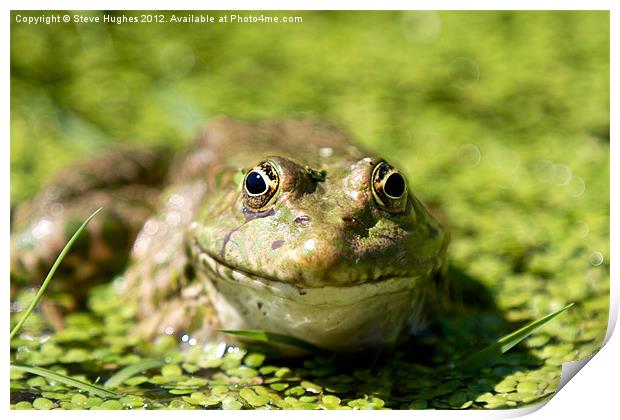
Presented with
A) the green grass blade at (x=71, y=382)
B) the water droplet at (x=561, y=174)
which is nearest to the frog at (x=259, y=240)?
the green grass blade at (x=71, y=382)

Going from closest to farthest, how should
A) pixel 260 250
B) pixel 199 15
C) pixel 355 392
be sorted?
pixel 260 250
pixel 355 392
pixel 199 15

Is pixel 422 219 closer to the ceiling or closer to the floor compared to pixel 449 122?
closer to the floor

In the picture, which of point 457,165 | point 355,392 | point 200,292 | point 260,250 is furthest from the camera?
point 457,165

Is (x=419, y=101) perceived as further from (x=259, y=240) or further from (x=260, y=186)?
(x=259, y=240)

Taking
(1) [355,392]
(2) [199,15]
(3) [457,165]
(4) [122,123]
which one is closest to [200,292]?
(1) [355,392]

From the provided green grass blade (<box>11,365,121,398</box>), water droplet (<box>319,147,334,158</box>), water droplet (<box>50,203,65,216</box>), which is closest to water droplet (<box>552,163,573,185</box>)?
water droplet (<box>319,147,334,158</box>)

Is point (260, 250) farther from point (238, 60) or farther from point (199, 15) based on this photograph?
point (238, 60)

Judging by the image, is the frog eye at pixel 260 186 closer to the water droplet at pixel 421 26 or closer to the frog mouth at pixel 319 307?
the frog mouth at pixel 319 307
